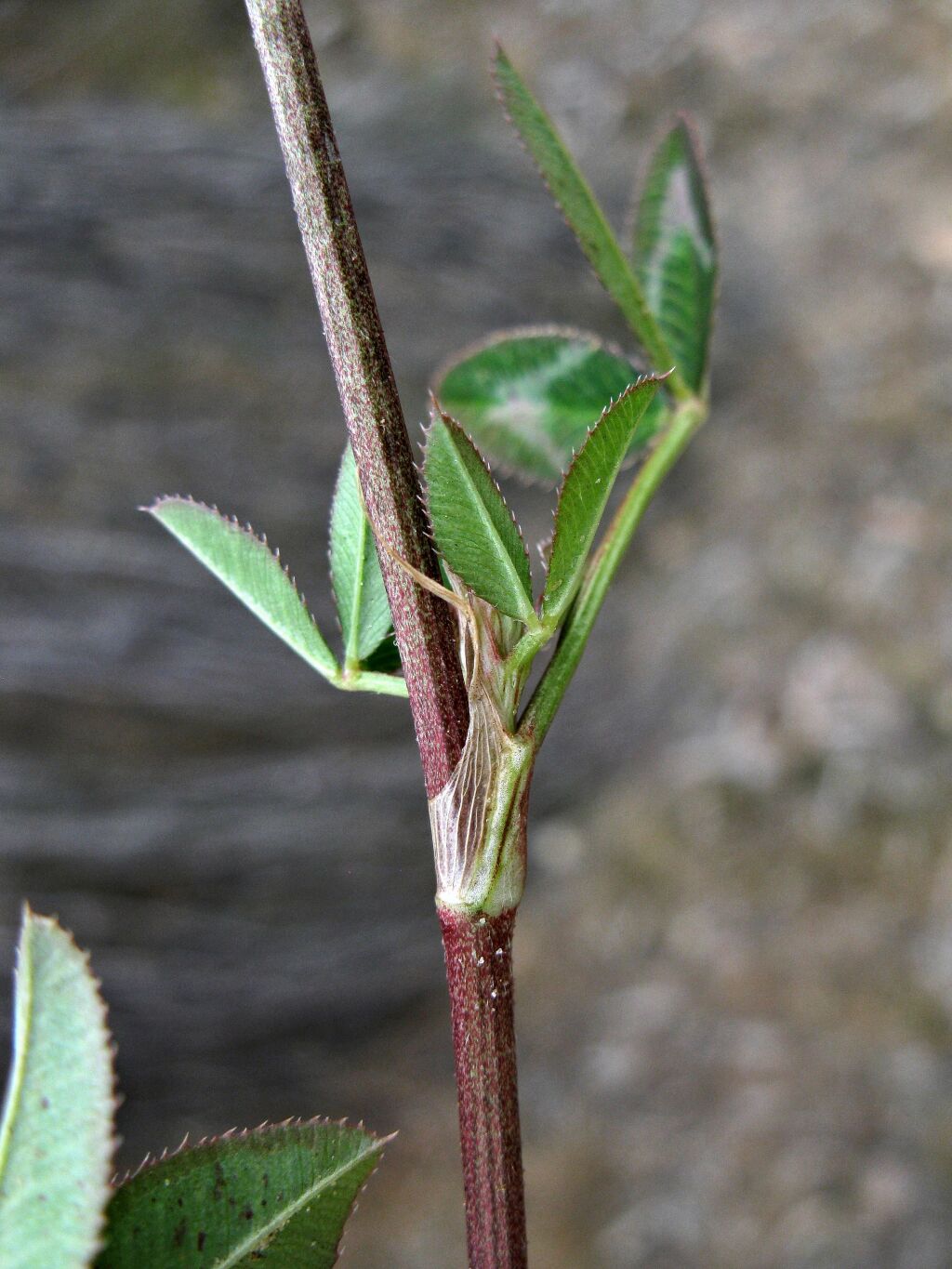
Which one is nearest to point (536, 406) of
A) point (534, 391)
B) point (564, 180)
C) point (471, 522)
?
point (534, 391)

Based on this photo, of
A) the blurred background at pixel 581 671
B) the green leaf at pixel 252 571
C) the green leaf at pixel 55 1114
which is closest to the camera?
the green leaf at pixel 55 1114

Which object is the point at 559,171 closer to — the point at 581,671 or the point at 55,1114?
the point at 55,1114

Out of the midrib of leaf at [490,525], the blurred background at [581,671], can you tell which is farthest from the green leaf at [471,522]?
the blurred background at [581,671]

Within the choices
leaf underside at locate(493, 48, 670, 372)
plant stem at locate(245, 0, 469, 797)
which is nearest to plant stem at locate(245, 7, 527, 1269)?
plant stem at locate(245, 0, 469, 797)

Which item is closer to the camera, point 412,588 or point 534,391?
point 412,588

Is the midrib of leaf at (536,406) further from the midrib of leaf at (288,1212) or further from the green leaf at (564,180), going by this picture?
the midrib of leaf at (288,1212)

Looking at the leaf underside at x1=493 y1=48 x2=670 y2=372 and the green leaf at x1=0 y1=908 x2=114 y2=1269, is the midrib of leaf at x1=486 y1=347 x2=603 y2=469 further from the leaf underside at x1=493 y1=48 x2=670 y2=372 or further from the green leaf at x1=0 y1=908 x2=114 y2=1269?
the green leaf at x1=0 y1=908 x2=114 y2=1269
